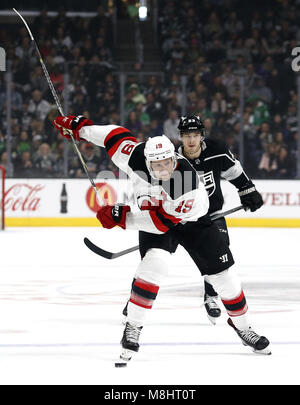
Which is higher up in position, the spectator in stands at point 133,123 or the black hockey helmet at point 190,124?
the black hockey helmet at point 190,124

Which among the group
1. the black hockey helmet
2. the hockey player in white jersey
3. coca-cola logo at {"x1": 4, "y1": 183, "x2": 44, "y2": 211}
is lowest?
coca-cola logo at {"x1": 4, "y1": 183, "x2": 44, "y2": 211}

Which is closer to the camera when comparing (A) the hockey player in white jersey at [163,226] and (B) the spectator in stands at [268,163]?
(A) the hockey player in white jersey at [163,226]

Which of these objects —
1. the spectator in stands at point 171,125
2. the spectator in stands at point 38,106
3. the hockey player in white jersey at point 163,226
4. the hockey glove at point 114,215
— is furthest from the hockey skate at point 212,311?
the spectator in stands at point 38,106

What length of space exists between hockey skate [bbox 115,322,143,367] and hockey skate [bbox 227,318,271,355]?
21.8 inches

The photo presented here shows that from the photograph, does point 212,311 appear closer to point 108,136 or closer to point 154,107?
point 108,136

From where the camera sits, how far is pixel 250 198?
5.04 m

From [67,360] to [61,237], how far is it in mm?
6921

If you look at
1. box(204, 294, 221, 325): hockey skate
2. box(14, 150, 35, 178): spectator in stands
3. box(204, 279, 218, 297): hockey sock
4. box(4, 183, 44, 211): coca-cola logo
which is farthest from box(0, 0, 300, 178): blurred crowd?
box(204, 294, 221, 325): hockey skate

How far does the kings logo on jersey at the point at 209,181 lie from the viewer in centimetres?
514

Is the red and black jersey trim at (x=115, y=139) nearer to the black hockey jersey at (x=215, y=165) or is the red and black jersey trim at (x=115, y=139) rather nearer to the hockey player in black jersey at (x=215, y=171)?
the hockey player in black jersey at (x=215, y=171)

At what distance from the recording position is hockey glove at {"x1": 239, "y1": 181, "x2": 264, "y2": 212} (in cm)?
502

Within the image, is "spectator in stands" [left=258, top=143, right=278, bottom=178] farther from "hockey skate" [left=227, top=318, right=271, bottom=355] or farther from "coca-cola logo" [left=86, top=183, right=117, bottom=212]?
"hockey skate" [left=227, top=318, right=271, bottom=355]

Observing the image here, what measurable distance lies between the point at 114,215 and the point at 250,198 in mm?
1258

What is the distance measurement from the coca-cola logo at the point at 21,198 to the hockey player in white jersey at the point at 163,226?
26.8 feet
